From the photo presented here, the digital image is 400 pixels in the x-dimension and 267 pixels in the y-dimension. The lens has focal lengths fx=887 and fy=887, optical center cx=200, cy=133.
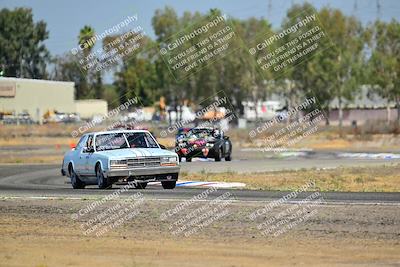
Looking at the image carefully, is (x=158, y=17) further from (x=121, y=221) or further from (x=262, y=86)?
(x=121, y=221)

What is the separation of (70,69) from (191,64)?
15.1 metres

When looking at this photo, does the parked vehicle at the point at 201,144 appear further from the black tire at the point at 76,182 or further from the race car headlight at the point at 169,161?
the race car headlight at the point at 169,161

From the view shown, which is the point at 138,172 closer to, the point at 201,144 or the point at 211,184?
the point at 211,184

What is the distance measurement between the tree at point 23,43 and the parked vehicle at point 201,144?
2495 centimetres

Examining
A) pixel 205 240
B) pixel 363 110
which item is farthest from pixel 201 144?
pixel 363 110

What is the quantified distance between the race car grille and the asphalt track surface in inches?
25.9

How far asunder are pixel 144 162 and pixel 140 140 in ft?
4.57

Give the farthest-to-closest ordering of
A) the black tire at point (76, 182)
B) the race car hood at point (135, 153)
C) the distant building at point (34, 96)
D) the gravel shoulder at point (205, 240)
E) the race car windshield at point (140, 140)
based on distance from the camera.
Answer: the distant building at point (34, 96)
the black tire at point (76, 182)
the race car windshield at point (140, 140)
the race car hood at point (135, 153)
the gravel shoulder at point (205, 240)

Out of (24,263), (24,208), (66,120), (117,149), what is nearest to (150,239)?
(24,263)

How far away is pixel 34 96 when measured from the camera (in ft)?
223

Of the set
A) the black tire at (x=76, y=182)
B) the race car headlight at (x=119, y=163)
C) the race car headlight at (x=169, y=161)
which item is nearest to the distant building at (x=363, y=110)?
the black tire at (x=76, y=182)

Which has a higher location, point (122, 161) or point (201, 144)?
point (201, 144)

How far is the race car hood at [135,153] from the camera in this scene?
838 inches

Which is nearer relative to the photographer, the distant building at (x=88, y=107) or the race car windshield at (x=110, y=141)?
the race car windshield at (x=110, y=141)
